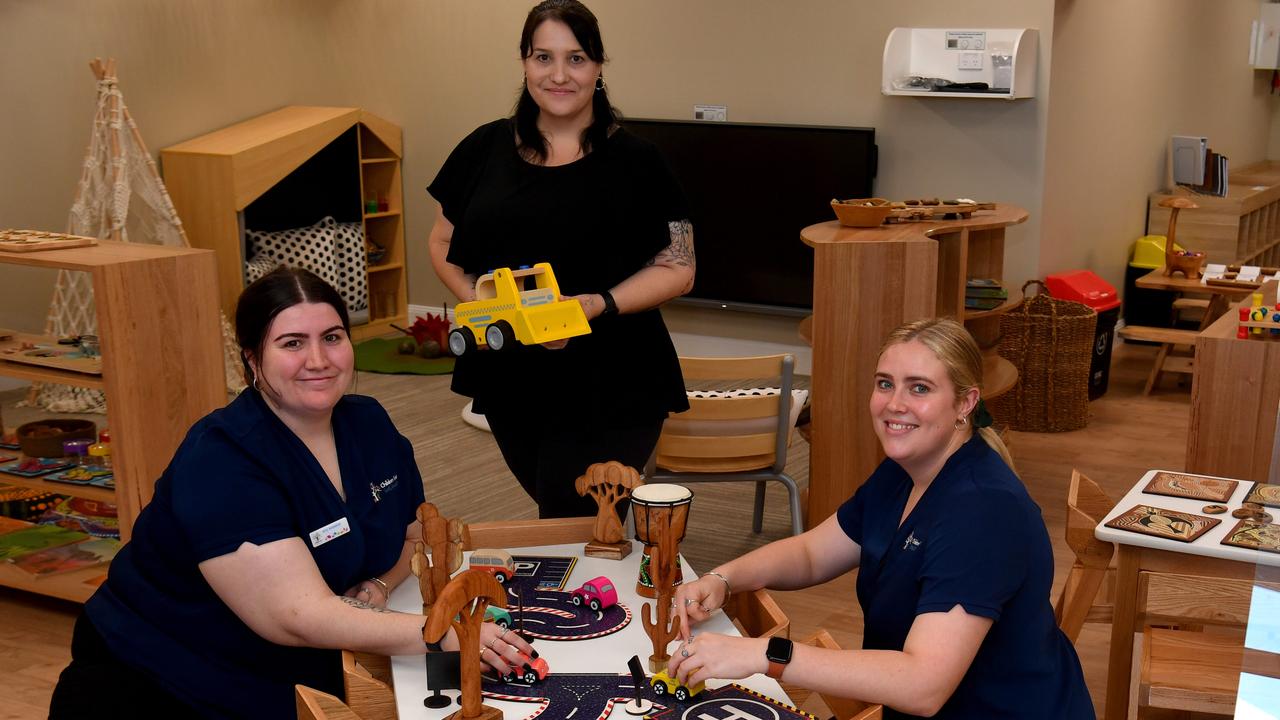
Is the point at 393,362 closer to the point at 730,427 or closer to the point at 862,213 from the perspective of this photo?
the point at 862,213

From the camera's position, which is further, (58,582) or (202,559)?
(58,582)

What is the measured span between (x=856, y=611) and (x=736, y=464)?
56 cm

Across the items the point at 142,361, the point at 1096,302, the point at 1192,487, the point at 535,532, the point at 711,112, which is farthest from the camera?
the point at 711,112

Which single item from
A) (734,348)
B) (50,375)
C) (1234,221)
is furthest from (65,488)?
(1234,221)

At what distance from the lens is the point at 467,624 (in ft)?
5.37

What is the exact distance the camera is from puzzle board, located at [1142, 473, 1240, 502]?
276 cm

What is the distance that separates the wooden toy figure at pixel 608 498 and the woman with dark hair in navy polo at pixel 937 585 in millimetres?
278

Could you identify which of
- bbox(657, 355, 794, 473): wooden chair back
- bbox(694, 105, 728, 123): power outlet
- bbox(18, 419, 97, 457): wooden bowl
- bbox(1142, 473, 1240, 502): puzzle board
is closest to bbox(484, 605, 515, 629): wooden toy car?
bbox(1142, 473, 1240, 502): puzzle board

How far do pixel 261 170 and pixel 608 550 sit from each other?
4.84 meters

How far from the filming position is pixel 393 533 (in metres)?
2.13

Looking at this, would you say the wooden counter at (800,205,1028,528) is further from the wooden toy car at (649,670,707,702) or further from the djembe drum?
the wooden toy car at (649,670,707,702)

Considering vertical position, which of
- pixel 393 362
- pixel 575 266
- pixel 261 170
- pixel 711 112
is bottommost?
pixel 393 362

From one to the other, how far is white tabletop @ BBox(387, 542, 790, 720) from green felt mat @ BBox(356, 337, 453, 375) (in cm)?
432

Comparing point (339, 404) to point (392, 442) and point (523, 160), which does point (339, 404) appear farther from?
point (523, 160)
